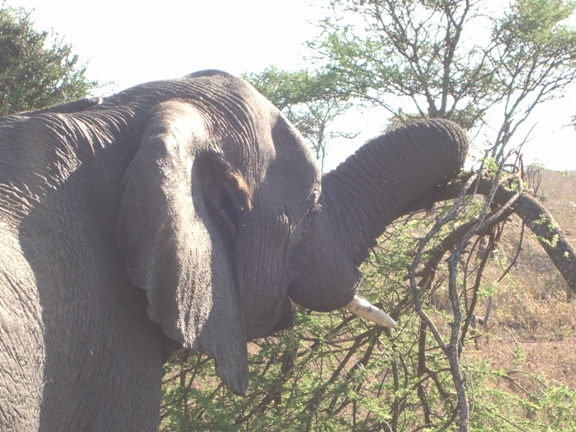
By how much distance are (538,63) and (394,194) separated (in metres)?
12.2

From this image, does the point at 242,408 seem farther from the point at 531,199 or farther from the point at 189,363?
the point at 531,199

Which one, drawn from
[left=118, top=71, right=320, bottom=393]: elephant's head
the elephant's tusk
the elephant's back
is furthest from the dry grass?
the elephant's back

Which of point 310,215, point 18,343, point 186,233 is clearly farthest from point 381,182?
point 18,343

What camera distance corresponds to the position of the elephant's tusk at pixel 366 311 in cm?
306

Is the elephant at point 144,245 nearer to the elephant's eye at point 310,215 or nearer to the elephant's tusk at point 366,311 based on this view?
the elephant's eye at point 310,215

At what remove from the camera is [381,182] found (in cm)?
305

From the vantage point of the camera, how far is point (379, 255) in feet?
11.9

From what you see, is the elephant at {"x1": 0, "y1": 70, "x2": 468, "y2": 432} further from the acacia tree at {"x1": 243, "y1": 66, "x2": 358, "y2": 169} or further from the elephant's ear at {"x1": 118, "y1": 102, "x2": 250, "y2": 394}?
the acacia tree at {"x1": 243, "y1": 66, "x2": 358, "y2": 169}

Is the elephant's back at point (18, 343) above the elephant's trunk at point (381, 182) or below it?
below

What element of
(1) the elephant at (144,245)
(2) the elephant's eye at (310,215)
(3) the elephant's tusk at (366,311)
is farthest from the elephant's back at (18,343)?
(3) the elephant's tusk at (366,311)

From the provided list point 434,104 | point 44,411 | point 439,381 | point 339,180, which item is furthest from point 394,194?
point 434,104

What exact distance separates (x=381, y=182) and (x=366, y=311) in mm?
446

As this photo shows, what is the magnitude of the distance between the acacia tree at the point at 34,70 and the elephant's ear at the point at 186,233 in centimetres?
516

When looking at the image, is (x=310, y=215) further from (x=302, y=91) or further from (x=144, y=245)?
(x=302, y=91)
